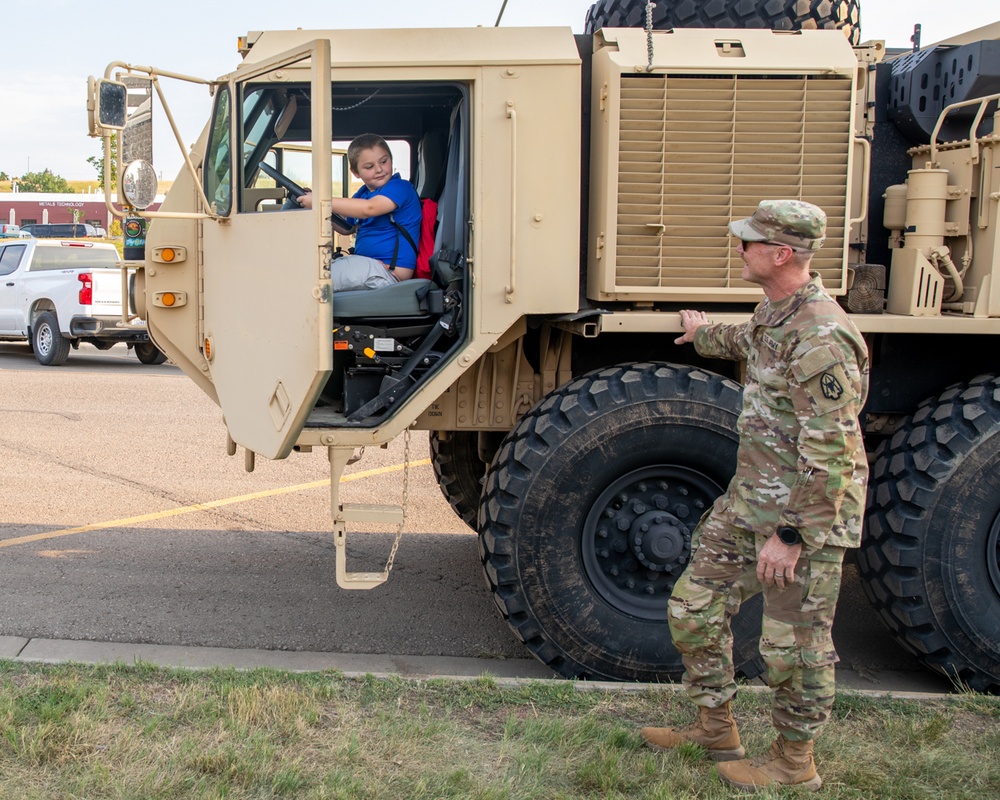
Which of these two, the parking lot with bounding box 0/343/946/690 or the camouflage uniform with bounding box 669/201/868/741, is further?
the parking lot with bounding box 0/343/946/690

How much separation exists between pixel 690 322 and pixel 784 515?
1.05 metres

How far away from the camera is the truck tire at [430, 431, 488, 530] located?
606 centimetres

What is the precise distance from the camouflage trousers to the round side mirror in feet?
7.64

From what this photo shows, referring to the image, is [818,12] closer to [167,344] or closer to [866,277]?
[866,277]

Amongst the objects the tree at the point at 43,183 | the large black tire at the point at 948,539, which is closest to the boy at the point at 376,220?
the large black tire at the point at 948,539

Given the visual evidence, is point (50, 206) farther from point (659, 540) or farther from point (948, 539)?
point (948, 539)

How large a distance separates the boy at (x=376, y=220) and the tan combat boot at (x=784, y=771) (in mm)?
2432

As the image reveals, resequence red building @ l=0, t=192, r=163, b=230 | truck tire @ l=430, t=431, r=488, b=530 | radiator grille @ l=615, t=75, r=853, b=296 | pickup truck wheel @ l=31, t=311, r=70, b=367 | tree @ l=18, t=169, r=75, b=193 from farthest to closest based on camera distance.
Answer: tree @ l=18, t=169, r=75, b=193 → red building @ l=0, t=192, r=163, b=230 → pickup truck wheel @ l=31, t=311, r=70, b=367 → truck tire @ l=430, t=431, r=488, b=530 → radiator grille @ l=615, t=75, r=853, b=296

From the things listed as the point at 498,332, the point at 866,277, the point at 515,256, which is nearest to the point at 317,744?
the point at 498,332

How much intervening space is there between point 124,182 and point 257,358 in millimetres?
842

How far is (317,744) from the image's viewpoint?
12.1 ft

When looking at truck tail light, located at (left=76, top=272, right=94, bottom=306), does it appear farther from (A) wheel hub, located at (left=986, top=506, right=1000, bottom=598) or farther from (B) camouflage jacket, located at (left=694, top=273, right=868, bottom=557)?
(A) wheel hub, located at (left=986, top=506, right=1000, bottom=598)

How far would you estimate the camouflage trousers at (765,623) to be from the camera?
11.0 ft

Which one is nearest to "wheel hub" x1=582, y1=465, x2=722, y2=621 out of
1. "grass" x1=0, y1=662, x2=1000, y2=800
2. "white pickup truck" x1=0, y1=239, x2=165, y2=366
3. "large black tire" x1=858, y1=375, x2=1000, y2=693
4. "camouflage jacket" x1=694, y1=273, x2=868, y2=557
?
"grass" x1=0, y1=662, x2=1000, y2=800
